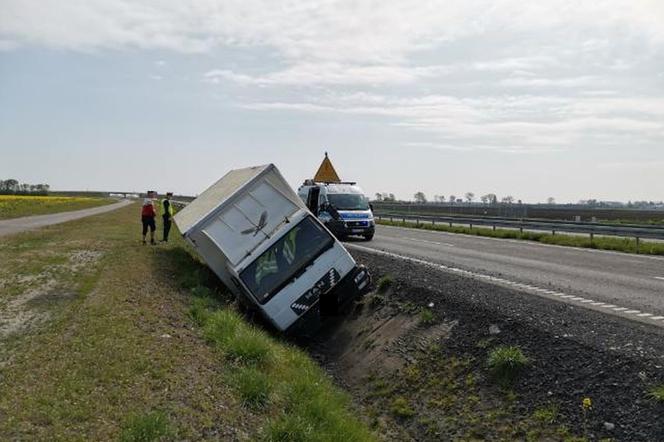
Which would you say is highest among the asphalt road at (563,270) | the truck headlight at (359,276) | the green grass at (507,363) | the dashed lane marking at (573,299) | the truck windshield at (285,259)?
the truck windshield at (285,259)

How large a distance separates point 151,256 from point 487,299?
10.7m

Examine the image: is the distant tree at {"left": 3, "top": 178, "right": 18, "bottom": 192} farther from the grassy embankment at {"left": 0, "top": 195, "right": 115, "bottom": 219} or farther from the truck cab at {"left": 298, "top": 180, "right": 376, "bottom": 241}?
the truck cab at {"left": 298, "top": 180, "right": 376, "bottom": 241}

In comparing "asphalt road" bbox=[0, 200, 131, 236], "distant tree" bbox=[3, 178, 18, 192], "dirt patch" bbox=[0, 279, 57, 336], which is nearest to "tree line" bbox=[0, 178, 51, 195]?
"distant tree" bbox=[3, 178, 18, 192]

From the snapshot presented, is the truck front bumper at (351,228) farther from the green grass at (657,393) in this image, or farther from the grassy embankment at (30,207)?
the grassy embankment at (30,207)

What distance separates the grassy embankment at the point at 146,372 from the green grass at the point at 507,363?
1710 mm

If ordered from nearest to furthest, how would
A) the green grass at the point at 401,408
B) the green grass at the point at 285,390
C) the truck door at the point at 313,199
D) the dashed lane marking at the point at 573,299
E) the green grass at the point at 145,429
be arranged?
the green grass at the point at 145,429 < the green grass at the point at 285,390 < the green grass at the point at 401,408 < the dashed lane marking at the point at 573,299 < the truck door at the point at 313,199

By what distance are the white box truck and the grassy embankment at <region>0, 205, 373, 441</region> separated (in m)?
0.61

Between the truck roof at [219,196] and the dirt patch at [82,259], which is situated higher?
the truck roof at [219,196]

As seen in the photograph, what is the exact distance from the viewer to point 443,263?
15.9m

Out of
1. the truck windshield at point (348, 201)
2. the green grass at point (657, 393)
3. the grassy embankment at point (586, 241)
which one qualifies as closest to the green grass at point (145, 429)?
the green grass at point (657, 393)

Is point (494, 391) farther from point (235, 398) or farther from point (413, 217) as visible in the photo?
point (413, 217)

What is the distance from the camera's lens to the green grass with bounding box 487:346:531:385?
7.04 m

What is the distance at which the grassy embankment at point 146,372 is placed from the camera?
17.8 ft

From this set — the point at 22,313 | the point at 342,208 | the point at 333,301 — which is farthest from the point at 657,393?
the point at 342,208
